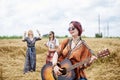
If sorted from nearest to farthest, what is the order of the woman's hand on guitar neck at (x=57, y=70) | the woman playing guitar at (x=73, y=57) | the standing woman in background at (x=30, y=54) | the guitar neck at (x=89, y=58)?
the guitar neck at (x=89, y=58) < the woman playing guitar at (x=73, y=57) < the woman's hand on guitar neck at (x=57, y=70) < the standing woman in background at (x=30, y=54)

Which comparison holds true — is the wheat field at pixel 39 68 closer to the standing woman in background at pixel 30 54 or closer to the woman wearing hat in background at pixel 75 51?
the standing woman in background at pixel 30 54

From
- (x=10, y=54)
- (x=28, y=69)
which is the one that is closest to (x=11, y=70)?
(x=28, y=69)

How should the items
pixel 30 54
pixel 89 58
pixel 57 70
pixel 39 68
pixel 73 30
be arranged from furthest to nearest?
1. pixel 39 68
2. pixel 30 54
3. pixel 57 70
4. pixel 73 30
5. pixel 89 58

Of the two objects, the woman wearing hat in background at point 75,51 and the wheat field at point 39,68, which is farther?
the wheat field at point 39,68

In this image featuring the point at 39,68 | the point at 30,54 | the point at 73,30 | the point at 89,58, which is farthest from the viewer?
the point at 39,68

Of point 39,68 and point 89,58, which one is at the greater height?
point 89,58

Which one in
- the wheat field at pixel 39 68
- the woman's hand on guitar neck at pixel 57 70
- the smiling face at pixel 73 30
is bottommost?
the wheat field at pixel 39 68

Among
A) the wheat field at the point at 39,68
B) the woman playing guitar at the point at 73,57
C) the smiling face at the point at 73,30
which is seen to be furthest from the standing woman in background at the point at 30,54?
the smiling face at the point at 73,30

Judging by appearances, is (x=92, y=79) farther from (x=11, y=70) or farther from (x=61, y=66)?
(x=61, y=66)

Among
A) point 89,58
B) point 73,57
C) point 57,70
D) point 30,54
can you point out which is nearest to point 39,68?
point 30,54

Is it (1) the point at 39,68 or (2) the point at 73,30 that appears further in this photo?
(1) the point at 39,68

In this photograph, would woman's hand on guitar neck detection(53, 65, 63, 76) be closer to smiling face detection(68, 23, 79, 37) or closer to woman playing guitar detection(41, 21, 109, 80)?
woman playing guitar detection(41, 21, 109, 80)

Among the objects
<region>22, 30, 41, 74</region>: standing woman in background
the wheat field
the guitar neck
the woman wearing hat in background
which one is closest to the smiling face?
the woman wearing hat in background

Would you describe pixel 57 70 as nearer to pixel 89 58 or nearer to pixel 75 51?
pixel 75 51
